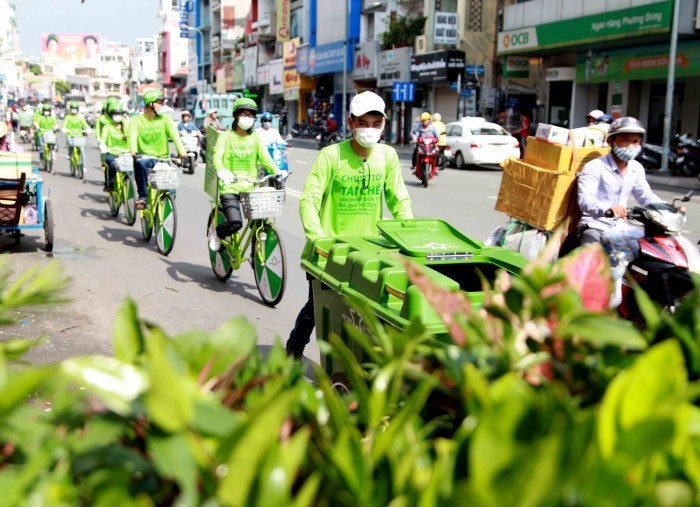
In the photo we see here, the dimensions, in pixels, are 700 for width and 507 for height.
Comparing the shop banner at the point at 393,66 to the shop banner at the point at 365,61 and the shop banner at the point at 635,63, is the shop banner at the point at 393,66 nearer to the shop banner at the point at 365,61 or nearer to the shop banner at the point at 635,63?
the shop banner at the point at 365,61

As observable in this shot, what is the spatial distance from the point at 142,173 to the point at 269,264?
13.4 ft

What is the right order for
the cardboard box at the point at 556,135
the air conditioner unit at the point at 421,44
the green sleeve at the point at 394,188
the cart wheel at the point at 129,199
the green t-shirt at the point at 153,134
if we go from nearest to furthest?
the green sleeve at the point at 394,188
the cardboard box at the point at 556,135
the green t-shirt at the point at 153,134
the cart wheel at the point at 129,199
the air conditioner unit at the point at 421,44

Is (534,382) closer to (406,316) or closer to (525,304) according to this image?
(525,304)

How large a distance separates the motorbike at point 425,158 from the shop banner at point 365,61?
24814 mm

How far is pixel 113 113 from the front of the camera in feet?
47.0

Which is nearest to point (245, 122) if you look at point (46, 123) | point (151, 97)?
point (151, 97)

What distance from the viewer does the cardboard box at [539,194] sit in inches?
247

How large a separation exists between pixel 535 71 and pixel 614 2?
7.31 meters

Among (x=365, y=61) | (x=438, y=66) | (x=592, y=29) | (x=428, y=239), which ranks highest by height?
(x=592, y=29)

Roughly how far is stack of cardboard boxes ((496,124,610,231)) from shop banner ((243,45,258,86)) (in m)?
60.4

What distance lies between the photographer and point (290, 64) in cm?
5659

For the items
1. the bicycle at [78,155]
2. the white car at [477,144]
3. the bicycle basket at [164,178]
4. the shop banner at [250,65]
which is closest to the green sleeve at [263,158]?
the bicycle basket at [164,178]

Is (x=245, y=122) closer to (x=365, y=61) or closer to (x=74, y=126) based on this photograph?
(x=74, y=126)

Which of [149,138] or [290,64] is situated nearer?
[149,138]
